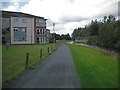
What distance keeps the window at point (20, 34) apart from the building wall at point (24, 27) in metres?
0.38

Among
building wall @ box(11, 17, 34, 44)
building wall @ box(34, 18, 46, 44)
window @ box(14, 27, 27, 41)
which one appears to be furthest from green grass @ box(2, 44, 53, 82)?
building wall @ box(34, 18, 46, 44)

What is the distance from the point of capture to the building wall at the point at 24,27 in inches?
3671

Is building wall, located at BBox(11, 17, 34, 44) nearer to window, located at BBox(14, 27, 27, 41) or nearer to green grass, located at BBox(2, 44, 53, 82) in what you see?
window, located at BBox(14, 27, 27, 41)

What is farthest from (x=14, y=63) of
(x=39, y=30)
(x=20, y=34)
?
(x=39, y=30)

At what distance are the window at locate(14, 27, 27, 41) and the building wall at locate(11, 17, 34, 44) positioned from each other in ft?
1.25

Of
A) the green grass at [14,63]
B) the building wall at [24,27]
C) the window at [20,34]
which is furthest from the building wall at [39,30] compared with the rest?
the green grass at [14,63]

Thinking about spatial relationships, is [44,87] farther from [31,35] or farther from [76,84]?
[31,35]

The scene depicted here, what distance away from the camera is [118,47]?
51.6 metres

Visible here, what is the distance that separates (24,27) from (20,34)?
3152mm

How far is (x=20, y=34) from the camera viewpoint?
95.2m

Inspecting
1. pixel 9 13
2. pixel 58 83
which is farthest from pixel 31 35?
pixel 58 83

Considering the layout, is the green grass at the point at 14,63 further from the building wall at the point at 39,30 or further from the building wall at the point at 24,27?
the building wall at the point at 39,30

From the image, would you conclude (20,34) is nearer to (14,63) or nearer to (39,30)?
(39,30)

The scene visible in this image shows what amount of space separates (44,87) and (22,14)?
90.3m
